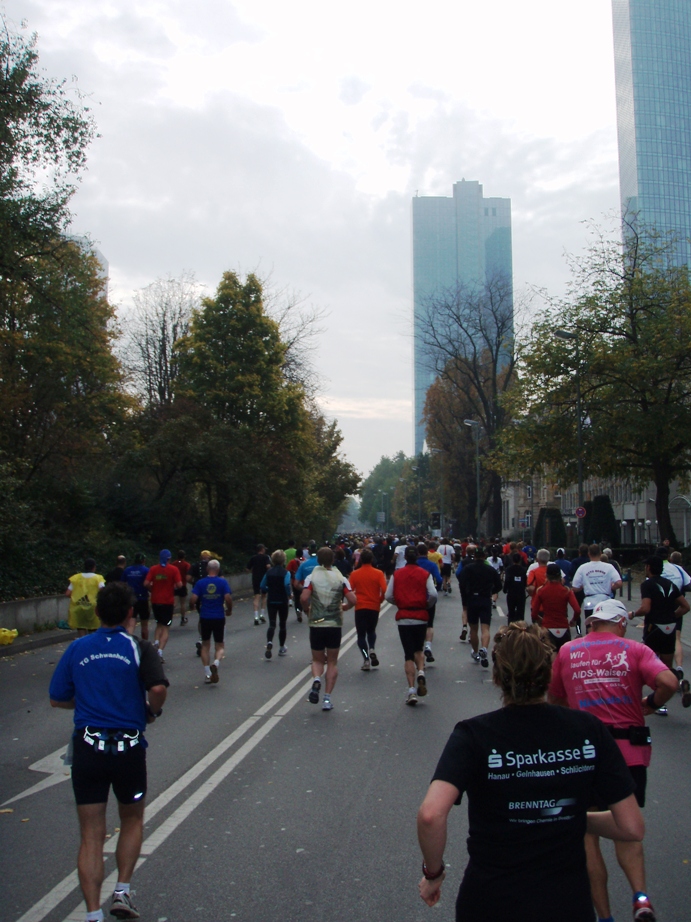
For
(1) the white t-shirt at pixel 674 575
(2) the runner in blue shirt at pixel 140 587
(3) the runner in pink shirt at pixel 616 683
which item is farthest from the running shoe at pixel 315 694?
(3) the runner in pink shirt at pixel 616 683

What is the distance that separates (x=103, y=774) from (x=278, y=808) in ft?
7.25

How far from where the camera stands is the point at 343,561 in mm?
23938

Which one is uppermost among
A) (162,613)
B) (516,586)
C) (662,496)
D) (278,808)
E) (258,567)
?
(662,496)

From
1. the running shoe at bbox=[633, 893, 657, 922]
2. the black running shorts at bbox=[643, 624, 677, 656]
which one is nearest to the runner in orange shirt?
the black running shorts at bbox=[643, 624, 677, 656]

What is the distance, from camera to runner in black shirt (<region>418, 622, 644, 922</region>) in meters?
2.56

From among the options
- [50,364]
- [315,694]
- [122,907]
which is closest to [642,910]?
[122,907]

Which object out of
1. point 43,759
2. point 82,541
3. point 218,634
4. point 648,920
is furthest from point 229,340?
point 648,920

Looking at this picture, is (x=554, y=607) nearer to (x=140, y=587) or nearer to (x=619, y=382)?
(x=140, y=587)

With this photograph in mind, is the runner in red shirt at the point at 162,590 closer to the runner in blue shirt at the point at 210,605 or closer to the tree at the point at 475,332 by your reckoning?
the runner in blue shirt at the point at 210,605

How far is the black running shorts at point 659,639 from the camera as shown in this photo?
375 inches

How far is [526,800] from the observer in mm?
2672

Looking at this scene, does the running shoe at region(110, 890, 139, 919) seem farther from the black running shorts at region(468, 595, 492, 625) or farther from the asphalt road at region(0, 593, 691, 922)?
the black running shorts at region(468, 595, 492, 625)

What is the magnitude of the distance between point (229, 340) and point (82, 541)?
18.2 m

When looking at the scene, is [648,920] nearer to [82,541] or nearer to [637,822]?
[637,822]
